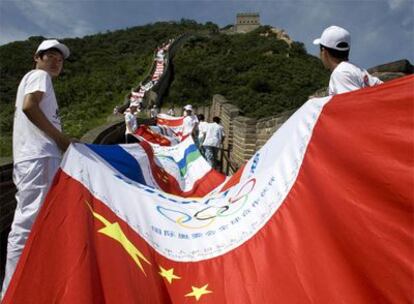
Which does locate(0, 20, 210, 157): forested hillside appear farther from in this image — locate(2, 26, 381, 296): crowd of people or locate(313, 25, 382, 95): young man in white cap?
locate(313, 25, 382, 95): young man in white cap

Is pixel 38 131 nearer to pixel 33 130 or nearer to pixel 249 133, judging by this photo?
pixel 33 130

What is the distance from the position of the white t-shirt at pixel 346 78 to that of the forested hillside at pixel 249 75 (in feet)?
Answer: 83.5

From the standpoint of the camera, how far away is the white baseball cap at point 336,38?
372 cm

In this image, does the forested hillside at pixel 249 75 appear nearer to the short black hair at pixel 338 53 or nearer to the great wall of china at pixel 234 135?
the great wall of china at pixel 234 135

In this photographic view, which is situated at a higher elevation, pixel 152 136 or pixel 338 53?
pixel 338 53

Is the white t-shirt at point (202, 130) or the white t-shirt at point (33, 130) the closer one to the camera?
the white t-shirt at point (33, 130)

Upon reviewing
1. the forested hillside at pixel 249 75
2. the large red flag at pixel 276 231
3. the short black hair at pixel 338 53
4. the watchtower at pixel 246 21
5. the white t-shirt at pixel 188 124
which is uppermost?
the watchtower at pixel 246 21

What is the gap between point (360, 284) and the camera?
7.30 feet

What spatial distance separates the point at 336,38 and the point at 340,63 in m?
0.23

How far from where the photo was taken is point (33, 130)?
3320mm

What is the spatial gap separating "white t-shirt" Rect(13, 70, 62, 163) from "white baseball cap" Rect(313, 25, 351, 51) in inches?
89.0

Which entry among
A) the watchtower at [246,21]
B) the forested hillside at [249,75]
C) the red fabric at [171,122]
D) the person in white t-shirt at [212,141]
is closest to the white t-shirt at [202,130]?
the person in white t-shirt at [212,141]

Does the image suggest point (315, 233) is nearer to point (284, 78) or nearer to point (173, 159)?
point (173, 159)

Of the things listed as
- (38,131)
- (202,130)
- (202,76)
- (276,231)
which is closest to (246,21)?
(202,76)
